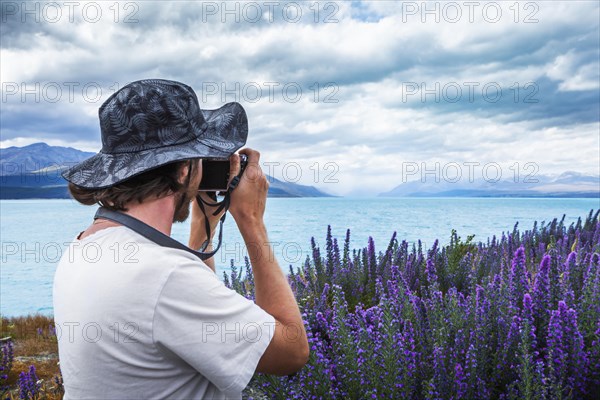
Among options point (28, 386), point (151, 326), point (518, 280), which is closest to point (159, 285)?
point (151, 326)

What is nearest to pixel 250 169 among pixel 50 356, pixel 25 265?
pixel 50 356

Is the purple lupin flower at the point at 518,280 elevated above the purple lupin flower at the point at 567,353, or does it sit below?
above

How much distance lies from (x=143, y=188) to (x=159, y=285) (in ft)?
1.32

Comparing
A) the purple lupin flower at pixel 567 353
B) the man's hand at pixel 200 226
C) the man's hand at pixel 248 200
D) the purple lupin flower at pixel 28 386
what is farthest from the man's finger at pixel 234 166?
the purple lupin flower at pixel 28 386

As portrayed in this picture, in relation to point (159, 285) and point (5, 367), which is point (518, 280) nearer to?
point (159, 285)

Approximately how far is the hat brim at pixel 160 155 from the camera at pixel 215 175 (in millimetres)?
72

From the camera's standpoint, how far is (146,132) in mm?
1569

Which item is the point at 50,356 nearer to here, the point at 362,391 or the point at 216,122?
the point at 362,391

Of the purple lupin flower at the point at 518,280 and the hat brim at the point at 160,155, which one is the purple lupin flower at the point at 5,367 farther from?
→ the purple lupin flower at the point at 518,280

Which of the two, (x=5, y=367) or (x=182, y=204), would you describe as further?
(x=5, y=367)

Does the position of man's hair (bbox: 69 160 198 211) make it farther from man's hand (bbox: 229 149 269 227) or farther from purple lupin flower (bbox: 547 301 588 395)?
purple lupin flower (bbox: 547 301 588 395)

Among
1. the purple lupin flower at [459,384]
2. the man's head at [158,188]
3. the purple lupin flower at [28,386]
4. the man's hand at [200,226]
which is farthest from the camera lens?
the purple lupin flower at [28,386]

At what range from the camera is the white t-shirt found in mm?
1212

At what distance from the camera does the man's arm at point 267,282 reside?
4.58ft
